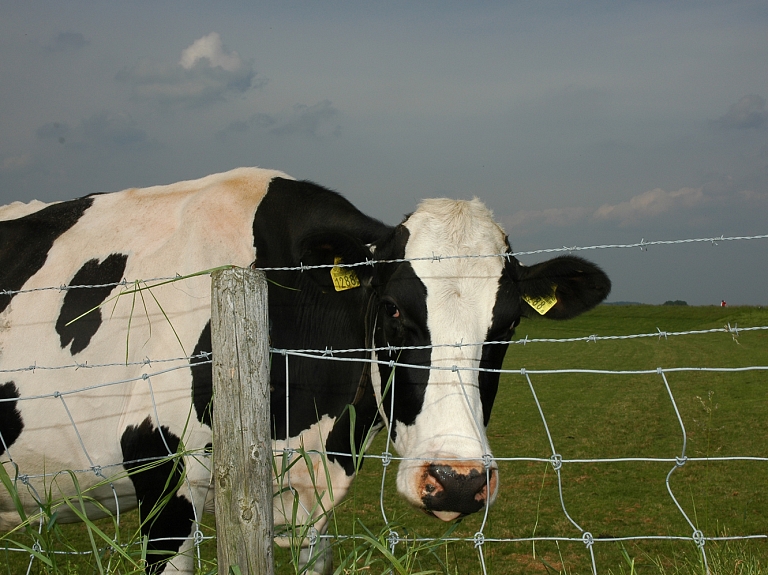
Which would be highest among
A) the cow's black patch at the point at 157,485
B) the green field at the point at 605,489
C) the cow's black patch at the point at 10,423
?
the cow's black patch at the point at 10,423

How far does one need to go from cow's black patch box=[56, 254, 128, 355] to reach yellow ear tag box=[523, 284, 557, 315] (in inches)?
93.4

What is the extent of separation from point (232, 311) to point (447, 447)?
44.9 inches

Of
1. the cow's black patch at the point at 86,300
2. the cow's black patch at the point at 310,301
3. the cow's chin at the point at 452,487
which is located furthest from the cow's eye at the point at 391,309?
the cow's black patch at the point at 86,300

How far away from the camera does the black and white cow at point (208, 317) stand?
11.4 feet

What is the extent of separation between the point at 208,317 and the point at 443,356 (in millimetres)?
1359

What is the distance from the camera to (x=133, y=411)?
3.75 metres

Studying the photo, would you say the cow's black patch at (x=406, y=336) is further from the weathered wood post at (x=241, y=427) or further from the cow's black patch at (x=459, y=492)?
the weathered wood post at (x=241, y=427)

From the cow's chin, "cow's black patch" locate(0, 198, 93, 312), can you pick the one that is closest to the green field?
the cow's chin

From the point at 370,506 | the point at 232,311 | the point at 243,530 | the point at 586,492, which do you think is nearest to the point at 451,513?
the point at 243,530

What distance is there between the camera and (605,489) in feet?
26.3

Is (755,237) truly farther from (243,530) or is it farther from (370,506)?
(370,506)

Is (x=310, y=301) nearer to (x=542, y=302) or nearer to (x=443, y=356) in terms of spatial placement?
(x=443, y=356)

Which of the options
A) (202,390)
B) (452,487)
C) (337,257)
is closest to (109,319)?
(202,390)

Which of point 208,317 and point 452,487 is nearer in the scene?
point 452,487
